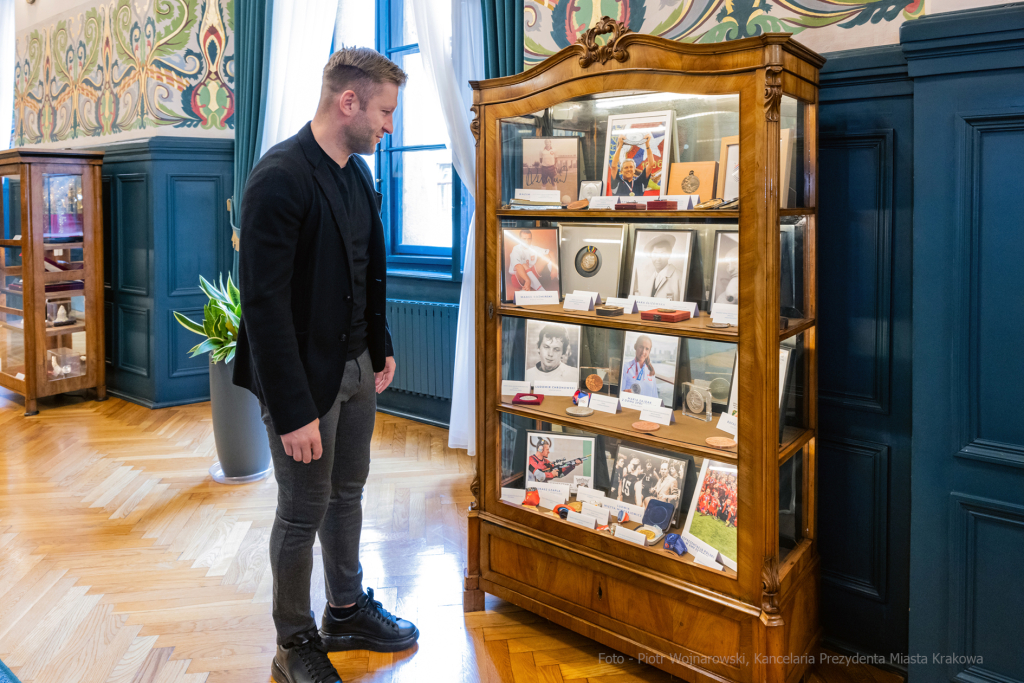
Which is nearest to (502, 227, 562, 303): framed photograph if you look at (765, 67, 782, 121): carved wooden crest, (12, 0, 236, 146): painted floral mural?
(765, 67, 782, 121): carved wooden crest

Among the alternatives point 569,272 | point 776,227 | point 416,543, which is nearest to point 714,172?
point 776,227

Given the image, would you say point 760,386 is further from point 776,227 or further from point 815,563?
point 815,563

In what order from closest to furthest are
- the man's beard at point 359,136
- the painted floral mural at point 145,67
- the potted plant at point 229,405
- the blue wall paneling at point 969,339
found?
the blue wall paneling at point 969,339 → the man's beard at point 359,136 → the potted plant at point 229,405 → the painted floral mural at point 145,67

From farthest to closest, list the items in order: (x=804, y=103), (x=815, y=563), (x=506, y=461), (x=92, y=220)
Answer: (x=92, y=220) < (x=506, y=461) < (x=815, y=563) < (x=804, y=103)

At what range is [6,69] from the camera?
307 inches

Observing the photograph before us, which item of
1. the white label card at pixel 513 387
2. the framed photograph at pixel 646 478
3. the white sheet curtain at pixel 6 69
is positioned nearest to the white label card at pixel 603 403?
the framed photograph at pixel 646 478

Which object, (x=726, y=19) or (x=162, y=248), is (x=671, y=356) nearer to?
(x=726, y=19)

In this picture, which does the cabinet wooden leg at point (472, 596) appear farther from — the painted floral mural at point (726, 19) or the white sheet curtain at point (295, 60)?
the white sheet curtain at point (295, 60)

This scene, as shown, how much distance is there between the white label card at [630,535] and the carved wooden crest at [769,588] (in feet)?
1.18

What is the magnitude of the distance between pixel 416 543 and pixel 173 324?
10.2 ft

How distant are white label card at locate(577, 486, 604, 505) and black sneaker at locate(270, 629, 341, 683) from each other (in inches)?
34.6

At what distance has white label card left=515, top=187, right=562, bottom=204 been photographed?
240 cm

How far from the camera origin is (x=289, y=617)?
2139 millimetres

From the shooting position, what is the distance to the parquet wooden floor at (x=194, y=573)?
2287mm
